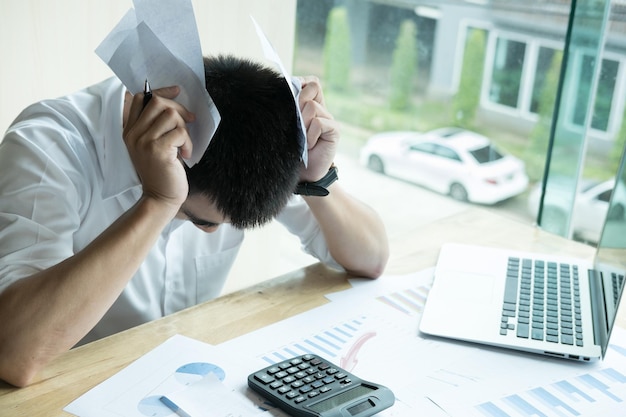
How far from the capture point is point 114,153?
1.19 m

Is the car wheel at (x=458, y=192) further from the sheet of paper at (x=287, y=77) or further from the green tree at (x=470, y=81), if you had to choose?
the sheet of paper at (x=287, y=77)

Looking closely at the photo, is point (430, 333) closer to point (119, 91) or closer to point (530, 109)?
point (119, 91)

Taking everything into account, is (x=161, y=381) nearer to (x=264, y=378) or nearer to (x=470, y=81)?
(x=264, y=378)

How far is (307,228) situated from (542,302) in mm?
445

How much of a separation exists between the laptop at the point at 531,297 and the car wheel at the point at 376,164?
1171 millimetres

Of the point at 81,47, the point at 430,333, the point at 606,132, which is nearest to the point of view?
the point at 430,333

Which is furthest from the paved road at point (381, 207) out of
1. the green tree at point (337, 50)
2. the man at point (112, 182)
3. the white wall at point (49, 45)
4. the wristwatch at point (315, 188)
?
the man at point (112, 182)

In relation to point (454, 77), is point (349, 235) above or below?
below

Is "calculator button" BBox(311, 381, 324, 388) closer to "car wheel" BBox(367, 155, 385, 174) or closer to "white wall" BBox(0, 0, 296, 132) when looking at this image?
"white wall" BBox(0, 0, 296, 132)

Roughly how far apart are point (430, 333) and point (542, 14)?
127 cm

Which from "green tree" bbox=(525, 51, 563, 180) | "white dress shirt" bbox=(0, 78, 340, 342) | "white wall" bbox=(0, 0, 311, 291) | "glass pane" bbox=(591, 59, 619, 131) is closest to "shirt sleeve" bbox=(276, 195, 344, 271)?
"white dress shirt" bbox=(0, 78, 340, 342)

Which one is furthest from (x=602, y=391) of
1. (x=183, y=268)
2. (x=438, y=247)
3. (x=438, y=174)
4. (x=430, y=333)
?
(x=438, y=174)

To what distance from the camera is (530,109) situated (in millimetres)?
2215

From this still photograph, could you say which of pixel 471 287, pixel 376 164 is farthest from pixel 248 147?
pixel 376 164
